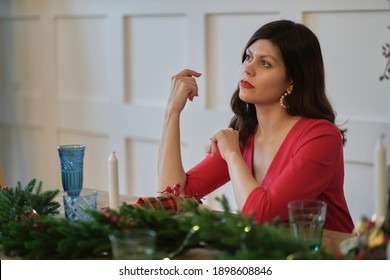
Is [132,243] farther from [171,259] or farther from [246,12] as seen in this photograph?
[246,12]

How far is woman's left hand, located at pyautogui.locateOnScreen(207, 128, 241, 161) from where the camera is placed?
7.82ft

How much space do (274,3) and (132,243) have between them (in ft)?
6.64

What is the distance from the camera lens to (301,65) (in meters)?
2.44

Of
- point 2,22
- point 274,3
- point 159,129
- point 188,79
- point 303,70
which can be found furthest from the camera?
point 2,22

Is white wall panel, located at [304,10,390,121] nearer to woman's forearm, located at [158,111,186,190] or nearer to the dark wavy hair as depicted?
the dark wavy hair

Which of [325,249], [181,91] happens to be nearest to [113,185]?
[325,249]

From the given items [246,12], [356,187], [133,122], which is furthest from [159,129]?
[356,187]

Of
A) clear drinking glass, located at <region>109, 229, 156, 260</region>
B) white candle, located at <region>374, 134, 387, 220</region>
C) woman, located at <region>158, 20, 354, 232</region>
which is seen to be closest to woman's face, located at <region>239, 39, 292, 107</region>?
woman, located at <region>158, 20, 354, 232</region>

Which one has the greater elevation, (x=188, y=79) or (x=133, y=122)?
(x=188, y=79)

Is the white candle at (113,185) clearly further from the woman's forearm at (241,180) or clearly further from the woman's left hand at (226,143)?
the woman's left hand at (226,143)

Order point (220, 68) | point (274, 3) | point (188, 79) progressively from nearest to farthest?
point (188, 79), point (274, 3), point (220, 68)

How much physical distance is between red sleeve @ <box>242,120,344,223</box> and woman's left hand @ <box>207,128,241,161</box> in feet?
0.43

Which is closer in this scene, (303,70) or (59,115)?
(303,70)

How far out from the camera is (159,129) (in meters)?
3.87
